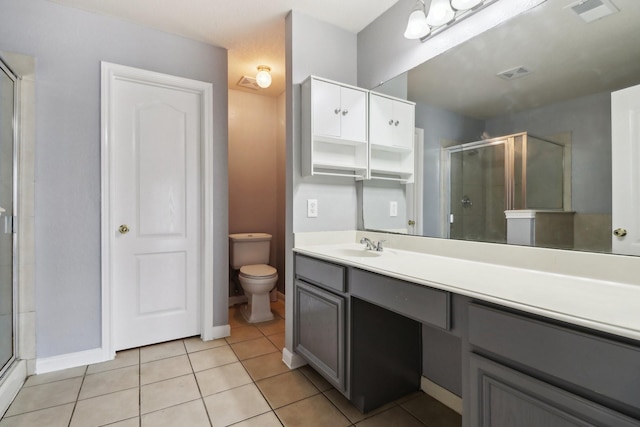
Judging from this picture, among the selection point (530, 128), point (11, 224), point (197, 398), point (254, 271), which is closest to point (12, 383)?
point (11, 224)

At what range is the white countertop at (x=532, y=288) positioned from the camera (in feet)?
2.45

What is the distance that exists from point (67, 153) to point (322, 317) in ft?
6.53

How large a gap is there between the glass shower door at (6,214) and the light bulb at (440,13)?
2.37 m

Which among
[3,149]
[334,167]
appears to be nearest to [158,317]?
[3,149]

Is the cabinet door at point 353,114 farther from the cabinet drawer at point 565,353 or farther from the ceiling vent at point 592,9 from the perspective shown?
the cabinet drawer at point 565,353

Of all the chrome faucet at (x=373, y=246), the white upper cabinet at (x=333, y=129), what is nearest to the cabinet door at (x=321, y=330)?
the chrome faucet at (x=373, y=246)

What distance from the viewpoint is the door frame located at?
7.16ft

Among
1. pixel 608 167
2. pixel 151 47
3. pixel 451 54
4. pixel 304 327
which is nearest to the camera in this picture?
pixel 608 167

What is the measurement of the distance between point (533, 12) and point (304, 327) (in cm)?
196

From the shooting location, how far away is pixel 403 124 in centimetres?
198

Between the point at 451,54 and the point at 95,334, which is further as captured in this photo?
the point at 95,334

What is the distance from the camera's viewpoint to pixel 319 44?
7.20ft

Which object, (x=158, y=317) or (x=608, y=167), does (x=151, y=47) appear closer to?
(x=158, y=317)

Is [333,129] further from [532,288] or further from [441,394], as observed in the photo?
[441,394]
